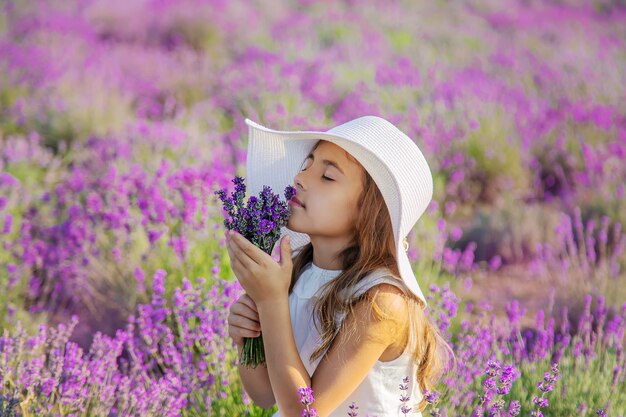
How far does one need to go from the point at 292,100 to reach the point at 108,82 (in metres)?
2.25

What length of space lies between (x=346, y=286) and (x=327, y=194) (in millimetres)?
255

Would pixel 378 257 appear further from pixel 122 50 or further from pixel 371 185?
pixel 122 50

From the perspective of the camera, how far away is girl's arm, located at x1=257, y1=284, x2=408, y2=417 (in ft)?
6.13

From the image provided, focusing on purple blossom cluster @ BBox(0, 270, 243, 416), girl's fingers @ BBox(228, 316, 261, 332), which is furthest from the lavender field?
girl's fingers @ BBox(228, 316, 261, 332)

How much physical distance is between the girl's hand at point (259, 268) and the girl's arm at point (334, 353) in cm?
3

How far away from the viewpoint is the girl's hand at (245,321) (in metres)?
1.97

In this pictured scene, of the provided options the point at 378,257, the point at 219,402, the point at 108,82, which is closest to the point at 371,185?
the point at 378,257

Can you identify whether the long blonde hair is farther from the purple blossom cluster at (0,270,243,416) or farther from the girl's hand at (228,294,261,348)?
the purple blossom cluster at (0,270,243,416)

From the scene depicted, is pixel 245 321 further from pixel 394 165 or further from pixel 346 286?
pixel 394 165

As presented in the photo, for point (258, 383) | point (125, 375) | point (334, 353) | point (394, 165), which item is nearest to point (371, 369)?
point (334, 353)

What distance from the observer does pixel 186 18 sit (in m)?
10.4

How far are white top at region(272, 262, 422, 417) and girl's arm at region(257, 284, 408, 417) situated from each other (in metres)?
0.06

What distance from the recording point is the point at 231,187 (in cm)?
402

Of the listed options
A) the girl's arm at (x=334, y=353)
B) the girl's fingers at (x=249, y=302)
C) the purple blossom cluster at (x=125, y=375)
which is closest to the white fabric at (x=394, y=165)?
the girl's arm at (x=334, y=353)
